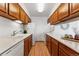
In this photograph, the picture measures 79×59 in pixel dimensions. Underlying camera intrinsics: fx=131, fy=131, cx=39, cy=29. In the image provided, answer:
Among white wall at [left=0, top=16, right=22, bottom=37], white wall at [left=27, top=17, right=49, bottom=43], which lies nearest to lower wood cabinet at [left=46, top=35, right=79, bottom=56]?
white wall at [left=0, top=16, right=22, bottom=37]

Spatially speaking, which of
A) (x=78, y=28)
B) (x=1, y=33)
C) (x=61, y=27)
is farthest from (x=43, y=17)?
(x=1, y=33)

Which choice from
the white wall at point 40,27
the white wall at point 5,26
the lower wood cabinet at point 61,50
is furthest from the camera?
the white wall at point 40,27

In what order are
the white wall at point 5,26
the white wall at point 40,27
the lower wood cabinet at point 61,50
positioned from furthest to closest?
the white wall at point 40,27
the white wall at point 5,26
the lower wood cabinet at point 61,50

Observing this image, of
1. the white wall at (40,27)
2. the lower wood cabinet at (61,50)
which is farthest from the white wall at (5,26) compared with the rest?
the white wall at (40,27)

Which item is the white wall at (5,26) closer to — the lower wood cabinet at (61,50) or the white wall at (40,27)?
the lower wood cabinet at (61,50)

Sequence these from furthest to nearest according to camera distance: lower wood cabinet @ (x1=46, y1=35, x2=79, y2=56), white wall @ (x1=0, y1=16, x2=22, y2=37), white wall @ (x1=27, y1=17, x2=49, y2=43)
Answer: white wall @ (x1=27, y1=17, x2=49, y2=43) → white wall @ (x1=0, y1=16, x2=22, y2=37) → lower wood cabinet @ (x1=46, y1=35, x2=79, y2=56)

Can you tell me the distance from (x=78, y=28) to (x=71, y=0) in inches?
126

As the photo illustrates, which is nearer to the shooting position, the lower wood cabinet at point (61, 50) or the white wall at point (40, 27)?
the lower wood cabinet at point (61, 50)

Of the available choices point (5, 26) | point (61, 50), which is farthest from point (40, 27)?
point (61, 50)

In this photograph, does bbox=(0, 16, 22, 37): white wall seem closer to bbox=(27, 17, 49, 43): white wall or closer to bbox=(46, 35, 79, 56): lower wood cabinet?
bbox=(46, 35, 79, 56): lower wood cabinet

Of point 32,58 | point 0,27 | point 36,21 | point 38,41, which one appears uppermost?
point 36,21

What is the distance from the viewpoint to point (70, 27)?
4668 millimetres

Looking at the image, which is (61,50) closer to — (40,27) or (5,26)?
(5,26)

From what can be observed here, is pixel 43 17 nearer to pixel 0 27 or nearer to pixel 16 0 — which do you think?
pixel 0 27
